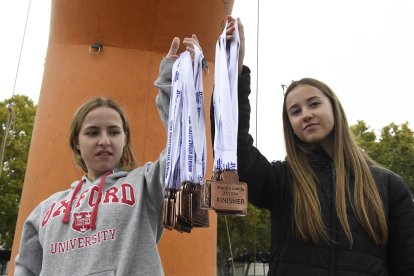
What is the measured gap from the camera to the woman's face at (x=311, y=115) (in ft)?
6.99

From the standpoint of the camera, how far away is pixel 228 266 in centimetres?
2895

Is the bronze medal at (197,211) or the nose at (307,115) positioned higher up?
the nose at (307,115)

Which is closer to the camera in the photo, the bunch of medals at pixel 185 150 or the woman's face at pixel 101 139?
the bunch of medals at pixel 185 150

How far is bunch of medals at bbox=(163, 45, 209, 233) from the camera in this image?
1710 mm

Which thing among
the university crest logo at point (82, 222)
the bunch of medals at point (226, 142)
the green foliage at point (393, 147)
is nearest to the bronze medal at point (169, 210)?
the bunch of medals at point (226, 142)

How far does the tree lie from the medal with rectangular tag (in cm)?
1609

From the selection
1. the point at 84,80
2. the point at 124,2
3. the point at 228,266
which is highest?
the point at 124,2

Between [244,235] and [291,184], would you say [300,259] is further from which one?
[244,235]

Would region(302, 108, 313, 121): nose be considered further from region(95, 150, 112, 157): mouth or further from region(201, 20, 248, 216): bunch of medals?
region(95, 150, 112, 157): mouth

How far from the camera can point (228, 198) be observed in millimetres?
1491

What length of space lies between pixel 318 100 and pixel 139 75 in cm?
222

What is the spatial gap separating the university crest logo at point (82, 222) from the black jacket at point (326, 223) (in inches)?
28.5

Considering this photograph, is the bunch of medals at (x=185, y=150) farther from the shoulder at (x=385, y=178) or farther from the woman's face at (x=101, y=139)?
the shoulder at (x=385, y=178)

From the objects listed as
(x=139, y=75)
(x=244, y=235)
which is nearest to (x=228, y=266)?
(x=244, y=235)
